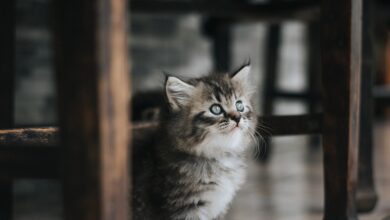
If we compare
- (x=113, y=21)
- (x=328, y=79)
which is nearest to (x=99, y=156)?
(x=113, y=21)

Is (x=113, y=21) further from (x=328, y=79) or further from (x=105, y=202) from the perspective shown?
(x=328, y=79)

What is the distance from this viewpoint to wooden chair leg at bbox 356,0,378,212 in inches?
82.0

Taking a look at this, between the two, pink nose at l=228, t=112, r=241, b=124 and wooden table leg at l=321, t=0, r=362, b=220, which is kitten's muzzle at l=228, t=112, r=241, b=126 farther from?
wooden table leg at l=321, t=0, r=362, b=220

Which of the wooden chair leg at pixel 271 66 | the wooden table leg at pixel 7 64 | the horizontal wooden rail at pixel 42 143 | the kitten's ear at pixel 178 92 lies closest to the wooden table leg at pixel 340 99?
the horizontal wooden rail at pixel 42 143

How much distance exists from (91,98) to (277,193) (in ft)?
6.44

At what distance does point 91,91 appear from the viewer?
0.83 metres

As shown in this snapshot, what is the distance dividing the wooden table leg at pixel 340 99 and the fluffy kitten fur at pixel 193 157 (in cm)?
24

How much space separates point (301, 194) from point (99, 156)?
6.26 ft

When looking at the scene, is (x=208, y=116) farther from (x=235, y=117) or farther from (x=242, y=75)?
(x=242, y=75)

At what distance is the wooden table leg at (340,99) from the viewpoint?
146 centimetres

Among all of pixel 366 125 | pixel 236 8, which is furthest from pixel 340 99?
pixel 236 8

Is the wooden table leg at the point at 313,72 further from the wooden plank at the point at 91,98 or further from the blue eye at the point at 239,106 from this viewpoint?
the wooden plank at the point at 91,98

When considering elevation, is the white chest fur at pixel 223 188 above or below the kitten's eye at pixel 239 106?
below

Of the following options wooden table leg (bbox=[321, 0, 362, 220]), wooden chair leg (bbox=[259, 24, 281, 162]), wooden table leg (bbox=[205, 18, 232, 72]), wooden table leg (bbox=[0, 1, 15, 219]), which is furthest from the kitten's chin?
wooden chair leg (bbox=[259, 24, 281, 162])
